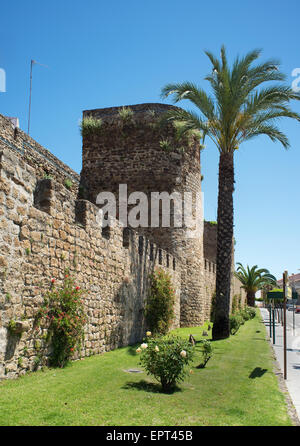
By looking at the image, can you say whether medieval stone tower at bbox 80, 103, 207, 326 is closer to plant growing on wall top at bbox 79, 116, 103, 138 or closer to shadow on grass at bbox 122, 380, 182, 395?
plant growing on wall top at bbox 79, 116, 103, 138

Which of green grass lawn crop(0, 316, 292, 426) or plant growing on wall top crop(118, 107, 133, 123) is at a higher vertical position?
plant growing on wall top crop(118, 107, 133, 123)

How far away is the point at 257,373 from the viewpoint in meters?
8.27

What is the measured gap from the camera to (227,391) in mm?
6582

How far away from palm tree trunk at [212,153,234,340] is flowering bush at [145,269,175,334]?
1.61m

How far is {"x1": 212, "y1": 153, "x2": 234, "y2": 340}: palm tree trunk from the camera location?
14.2m

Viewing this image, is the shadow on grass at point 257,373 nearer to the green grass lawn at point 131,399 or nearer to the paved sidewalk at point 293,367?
the green grass lawn at point 131,399

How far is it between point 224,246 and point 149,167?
6.57 m

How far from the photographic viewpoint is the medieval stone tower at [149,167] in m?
19.2

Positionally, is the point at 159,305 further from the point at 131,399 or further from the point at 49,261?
the point at 131,399

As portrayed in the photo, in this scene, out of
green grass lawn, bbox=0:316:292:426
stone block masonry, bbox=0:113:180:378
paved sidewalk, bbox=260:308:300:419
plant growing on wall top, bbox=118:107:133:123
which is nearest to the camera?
green grass lawn, bbox=0:316:292:426

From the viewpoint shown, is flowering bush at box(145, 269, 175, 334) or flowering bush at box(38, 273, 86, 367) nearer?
flowering bush at box(38, 273, 86, 367)

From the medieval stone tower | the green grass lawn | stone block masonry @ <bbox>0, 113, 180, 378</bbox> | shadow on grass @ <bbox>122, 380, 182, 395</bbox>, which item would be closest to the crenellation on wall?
stone block masonry @ <bbox>0, 113, 180, 378</bbox>
